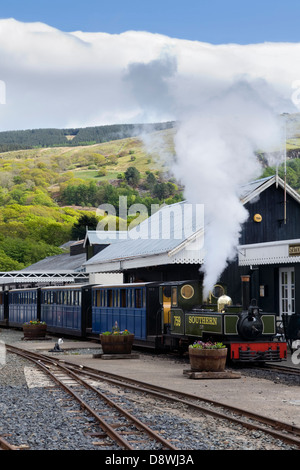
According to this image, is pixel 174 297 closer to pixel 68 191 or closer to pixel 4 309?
pixel 4 309

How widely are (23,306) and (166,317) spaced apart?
690 inches

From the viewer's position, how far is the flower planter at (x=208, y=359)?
568 inches

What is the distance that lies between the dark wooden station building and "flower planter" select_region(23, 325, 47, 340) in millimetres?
4502

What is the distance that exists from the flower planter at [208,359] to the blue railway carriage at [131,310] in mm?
5330

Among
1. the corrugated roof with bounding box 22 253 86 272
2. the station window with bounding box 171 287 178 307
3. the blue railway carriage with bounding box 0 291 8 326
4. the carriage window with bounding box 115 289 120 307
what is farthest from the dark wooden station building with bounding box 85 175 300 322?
the corrugated roof with bounding box 22 253 86 272

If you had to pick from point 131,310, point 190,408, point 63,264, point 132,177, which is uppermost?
point 132,177

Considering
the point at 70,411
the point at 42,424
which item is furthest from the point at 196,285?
the point at 42,424

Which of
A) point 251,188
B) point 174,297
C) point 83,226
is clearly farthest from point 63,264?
point 174,297

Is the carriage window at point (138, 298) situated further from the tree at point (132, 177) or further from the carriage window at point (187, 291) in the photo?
the tree at point (132, 177)

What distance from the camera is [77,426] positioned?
29.7 feet

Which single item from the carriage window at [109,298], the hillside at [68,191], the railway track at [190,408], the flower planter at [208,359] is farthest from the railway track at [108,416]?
the hillside at [68,191]

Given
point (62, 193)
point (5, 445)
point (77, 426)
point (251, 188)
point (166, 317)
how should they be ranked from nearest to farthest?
point (5, 445), point (77, 426), point (166, 317), point (251, 188), point (62, 193)

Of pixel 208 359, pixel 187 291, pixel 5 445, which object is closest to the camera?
pixel 5 445

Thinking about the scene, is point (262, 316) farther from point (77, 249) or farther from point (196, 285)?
point (77, 249)
